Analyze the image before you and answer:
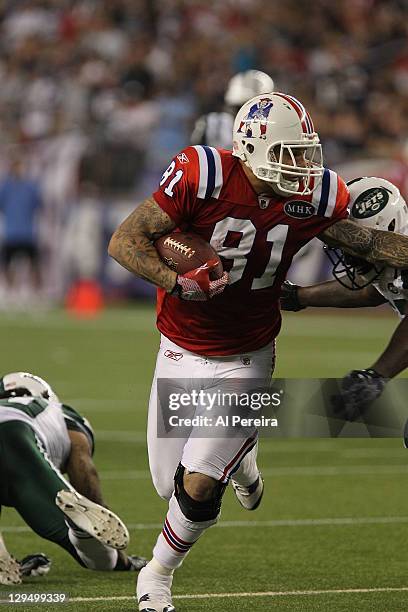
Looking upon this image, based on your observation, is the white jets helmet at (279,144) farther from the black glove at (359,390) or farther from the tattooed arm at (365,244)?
the black glove at (359,390)

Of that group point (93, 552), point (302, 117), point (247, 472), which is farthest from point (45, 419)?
point (302, 117)

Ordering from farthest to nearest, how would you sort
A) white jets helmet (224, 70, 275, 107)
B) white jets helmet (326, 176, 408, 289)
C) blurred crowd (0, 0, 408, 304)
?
blurred crowd (0, 0, 408, 304), white jets helmet (224, 70, 275, 107), white jets helmet (326, 176, 408, 289)

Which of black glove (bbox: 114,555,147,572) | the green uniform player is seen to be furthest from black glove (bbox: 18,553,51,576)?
black glove (bbox: 114,555,147,572)

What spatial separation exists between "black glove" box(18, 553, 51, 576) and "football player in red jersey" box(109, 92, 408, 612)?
57 cm

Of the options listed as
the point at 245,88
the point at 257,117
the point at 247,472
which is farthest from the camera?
the point at 245,88

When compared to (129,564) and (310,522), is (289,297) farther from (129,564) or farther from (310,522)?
(310,522)

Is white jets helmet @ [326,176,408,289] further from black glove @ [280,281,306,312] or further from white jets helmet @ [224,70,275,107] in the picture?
white jets helmet @ [224,70,275,107]

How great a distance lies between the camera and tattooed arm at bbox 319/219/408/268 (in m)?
4.96

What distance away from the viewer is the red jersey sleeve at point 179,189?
467 cm

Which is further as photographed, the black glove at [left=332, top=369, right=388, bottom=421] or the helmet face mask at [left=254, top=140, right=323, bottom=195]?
the black glove at [left=332, top=369, right=388, bottom=421]

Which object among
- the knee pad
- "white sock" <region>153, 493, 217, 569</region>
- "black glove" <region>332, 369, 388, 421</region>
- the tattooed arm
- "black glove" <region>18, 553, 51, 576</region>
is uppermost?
the tattooed arm

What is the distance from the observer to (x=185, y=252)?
464cm

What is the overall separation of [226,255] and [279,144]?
42 cm

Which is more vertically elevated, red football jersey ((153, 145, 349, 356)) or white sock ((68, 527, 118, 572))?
red football jersey ((153, 145, 349, 356))
